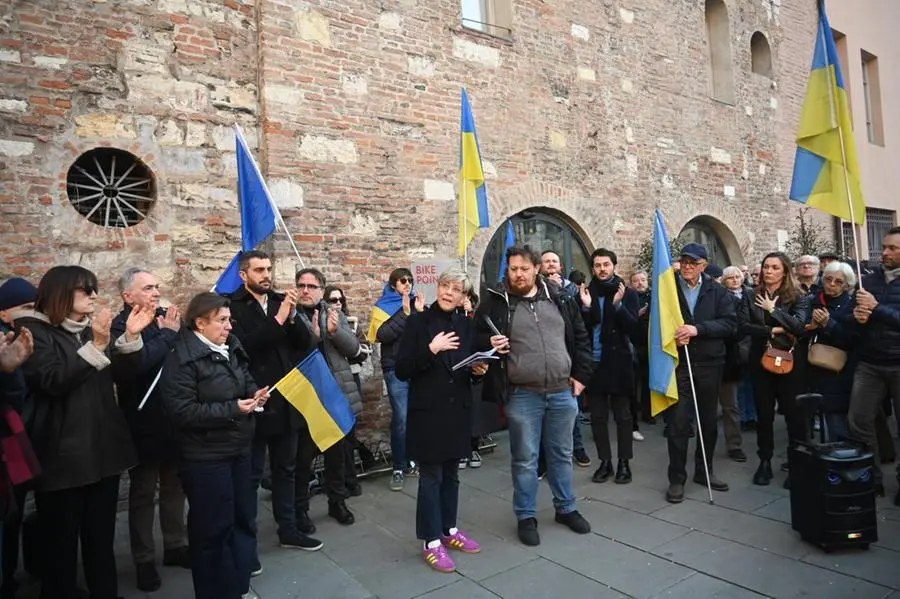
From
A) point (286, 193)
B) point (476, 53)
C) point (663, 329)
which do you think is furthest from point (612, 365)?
point (476, 53)

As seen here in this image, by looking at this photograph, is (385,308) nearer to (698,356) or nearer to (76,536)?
(698,356)

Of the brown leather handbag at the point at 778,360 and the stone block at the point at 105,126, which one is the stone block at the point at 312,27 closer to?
the stone block at the point at 105,126

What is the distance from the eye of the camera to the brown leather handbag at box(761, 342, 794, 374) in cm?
509

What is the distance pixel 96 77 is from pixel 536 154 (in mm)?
5039

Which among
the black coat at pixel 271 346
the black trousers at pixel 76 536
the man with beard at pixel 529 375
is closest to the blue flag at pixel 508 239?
the man with beard at pixel 529 375

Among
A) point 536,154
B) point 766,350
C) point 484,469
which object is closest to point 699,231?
point 536,154

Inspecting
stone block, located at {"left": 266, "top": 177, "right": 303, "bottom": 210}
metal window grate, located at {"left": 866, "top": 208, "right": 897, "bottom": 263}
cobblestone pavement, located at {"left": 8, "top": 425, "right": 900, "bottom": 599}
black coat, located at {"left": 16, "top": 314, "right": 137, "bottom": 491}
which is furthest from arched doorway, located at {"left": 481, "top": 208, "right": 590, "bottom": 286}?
metal window grate, located at {"left": 866, "top": 208, "right": 897, "bottom": 263}

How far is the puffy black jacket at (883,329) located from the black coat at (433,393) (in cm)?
305

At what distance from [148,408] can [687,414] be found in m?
4.01

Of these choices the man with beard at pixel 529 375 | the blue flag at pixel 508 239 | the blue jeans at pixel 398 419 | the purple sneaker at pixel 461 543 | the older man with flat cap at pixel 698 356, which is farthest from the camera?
the blue flag at pixel 508 239

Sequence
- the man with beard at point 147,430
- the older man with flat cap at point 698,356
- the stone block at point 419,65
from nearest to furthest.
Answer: the man with beard at point 147,430 → the older man with flat cap at point 698,356 → the stone block at point 419,65

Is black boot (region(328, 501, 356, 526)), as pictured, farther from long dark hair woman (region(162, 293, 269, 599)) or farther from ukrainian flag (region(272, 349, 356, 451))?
long dark hair woman (region(162, 293, 269, 599))

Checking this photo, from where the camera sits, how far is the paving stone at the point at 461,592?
3.46 m

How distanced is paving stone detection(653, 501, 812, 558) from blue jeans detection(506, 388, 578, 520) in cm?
88
